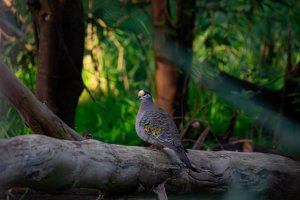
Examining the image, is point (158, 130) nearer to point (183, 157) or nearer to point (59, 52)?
point (183, 157)

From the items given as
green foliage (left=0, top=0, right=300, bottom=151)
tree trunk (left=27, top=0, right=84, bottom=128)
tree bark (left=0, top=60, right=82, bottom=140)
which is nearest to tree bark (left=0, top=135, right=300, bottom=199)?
tree bark (left=0, top=60, right=82, bottom=140)

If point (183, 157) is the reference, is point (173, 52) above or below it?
above

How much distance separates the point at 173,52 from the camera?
23.6 ft

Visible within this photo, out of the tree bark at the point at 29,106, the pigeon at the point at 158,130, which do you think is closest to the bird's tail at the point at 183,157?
the pigeon at the point at 158,130

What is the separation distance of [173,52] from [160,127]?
248 centimetres

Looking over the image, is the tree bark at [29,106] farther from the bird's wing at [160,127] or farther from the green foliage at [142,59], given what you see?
the green foliage at [142,59]

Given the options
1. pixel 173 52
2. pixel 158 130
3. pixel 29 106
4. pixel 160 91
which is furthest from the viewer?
pixel 160 91

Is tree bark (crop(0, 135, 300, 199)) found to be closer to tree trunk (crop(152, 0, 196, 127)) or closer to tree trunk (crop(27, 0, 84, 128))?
tree trunk (crop(27, 0, 84, 128))

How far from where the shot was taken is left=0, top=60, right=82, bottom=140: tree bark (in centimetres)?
418

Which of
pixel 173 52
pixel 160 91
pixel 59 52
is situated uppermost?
pixel 59 52

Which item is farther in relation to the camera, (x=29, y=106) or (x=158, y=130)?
(x=158, y=130)

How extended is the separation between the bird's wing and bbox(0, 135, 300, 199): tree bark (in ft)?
0.45

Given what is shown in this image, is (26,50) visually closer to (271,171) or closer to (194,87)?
(194,87)

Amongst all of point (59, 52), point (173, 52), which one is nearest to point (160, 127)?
point (59, 52)
